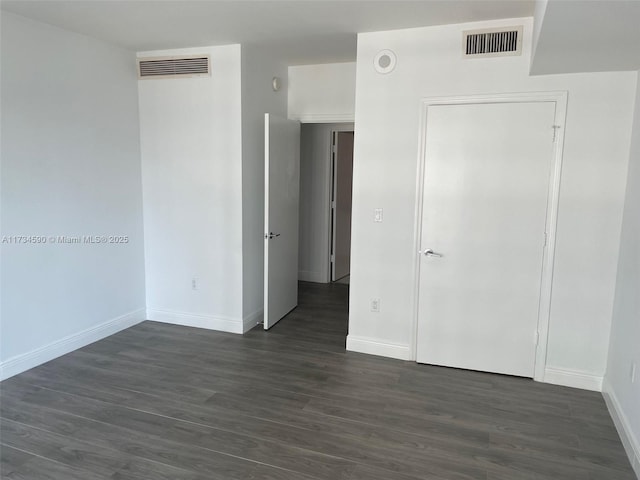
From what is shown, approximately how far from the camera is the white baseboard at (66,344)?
3.32m

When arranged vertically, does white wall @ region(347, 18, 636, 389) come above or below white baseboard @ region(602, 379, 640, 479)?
above

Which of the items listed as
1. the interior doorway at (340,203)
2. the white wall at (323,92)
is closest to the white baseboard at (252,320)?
the interior doorway at (340,203)

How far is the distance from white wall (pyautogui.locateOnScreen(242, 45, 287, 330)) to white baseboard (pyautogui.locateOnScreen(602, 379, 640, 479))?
3005mm

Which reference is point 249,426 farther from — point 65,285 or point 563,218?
point 563,218

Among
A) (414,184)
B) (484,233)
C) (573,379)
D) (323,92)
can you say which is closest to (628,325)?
(573,379)

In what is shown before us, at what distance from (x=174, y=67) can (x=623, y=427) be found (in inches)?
176

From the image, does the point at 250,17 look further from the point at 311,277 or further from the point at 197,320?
the point at 311,277

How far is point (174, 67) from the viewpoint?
13.7 feet

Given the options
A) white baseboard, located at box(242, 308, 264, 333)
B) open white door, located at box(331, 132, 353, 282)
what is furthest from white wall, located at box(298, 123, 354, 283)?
white baseboard, located at box(242, 308, 264, 333)

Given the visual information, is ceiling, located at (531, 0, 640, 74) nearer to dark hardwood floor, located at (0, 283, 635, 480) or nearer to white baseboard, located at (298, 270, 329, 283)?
dark hardwood floor, located at (0, 283, 635, 480)

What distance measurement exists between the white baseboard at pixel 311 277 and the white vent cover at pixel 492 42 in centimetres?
381

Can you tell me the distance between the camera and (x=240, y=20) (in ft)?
10.8

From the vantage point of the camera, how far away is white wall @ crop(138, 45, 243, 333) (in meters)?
4.10

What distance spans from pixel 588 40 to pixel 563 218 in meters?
1.28
